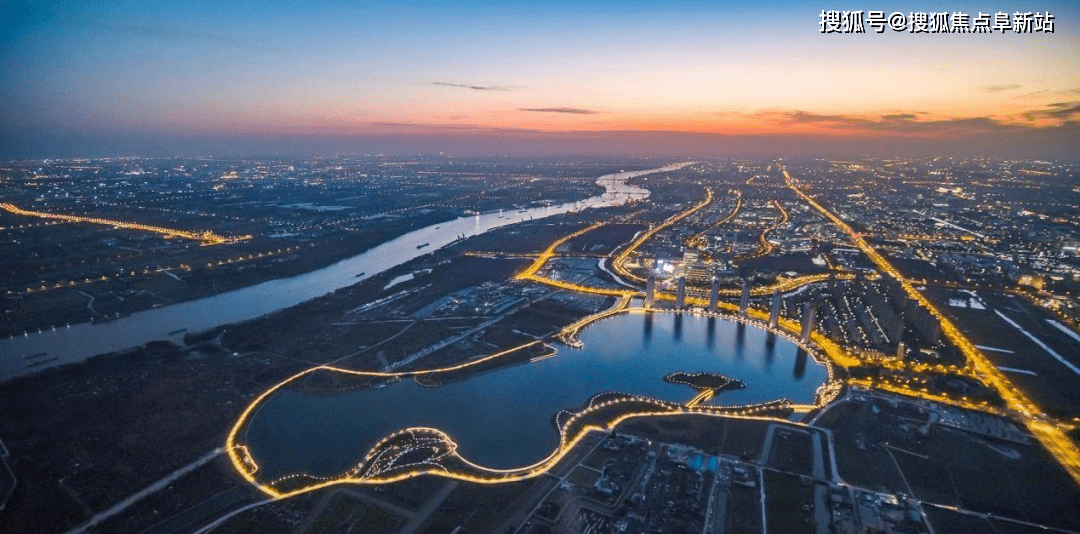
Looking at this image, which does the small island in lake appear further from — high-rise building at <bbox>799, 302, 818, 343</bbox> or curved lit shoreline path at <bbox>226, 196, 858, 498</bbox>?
high-rise building at <bbox>799, 302, 818, 343</bbox>

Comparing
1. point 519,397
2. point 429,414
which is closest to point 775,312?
point 519,397

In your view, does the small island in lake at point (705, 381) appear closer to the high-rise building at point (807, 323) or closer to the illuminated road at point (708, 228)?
the high-rise building at point (807, 323)

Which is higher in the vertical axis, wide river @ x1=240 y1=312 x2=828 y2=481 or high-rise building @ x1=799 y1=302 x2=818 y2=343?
high-rise building @ x1=799 y1=302 x2=818 y2=343

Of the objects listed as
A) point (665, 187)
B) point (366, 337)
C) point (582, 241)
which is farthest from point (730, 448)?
point (665, 187)

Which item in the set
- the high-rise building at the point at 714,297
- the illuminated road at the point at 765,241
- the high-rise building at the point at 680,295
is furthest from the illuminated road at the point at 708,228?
the high-rise building at the point at 714,297

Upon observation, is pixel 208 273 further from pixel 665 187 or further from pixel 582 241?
pixel 665 187

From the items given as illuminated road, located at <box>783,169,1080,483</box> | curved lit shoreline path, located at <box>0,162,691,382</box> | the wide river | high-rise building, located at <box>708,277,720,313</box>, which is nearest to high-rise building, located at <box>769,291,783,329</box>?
the wide river
